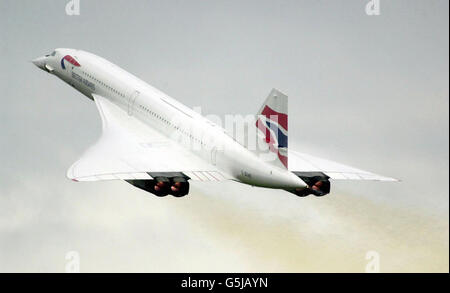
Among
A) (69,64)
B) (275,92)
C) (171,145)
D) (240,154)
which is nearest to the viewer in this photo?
(275,92)

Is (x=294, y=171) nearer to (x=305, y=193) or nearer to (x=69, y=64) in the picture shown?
(x=305, y=193)

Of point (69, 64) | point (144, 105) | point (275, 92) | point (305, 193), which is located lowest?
point (305, 193)

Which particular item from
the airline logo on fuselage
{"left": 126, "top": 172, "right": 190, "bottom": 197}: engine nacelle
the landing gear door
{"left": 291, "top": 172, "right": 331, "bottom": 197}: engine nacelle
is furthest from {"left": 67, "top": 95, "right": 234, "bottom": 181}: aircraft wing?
the airline logo on fuselage

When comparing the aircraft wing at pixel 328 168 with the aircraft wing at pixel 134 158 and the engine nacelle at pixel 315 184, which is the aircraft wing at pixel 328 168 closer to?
the engine nacelle at pixel 315 184

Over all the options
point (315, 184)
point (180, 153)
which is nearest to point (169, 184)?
point (180, 153)

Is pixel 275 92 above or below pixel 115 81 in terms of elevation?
below

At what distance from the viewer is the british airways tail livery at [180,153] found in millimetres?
34625

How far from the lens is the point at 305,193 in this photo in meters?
36.6

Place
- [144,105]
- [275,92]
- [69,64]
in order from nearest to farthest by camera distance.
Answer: [275,92] < [144,105] < [69,64]

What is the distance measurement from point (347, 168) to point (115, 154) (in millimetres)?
9744

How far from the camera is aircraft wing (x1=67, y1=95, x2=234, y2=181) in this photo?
36.1 m

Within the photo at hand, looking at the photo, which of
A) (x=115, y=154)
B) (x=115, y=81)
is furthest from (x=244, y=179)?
(x=115, y=81)

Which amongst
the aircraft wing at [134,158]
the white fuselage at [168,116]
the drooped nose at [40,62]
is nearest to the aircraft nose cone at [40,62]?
the drooped nose at [40,62]

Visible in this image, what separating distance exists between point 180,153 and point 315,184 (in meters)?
6.01
